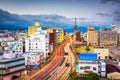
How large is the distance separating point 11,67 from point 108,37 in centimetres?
934

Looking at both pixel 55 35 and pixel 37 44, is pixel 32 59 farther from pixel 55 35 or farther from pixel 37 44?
pixel 55 35

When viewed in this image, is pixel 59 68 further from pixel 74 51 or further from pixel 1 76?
pixel 74 51

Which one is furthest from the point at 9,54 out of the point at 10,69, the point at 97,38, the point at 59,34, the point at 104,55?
the point at 97,38

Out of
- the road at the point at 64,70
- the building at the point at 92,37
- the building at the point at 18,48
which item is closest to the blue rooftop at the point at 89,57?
the road at the point at 64,70

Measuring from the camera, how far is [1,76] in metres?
6.71

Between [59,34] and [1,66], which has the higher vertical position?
[59,34]

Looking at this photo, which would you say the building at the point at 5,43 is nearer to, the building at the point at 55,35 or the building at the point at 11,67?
the building at the point at 55,35

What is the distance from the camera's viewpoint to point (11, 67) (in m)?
6.94

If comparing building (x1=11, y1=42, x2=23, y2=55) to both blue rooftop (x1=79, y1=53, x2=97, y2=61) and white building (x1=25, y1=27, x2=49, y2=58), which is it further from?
blue rooftop (x1=79, y1=53, x2=97, y2=61)

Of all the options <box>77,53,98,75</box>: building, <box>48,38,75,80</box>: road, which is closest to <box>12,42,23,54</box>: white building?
<box>48,38,75,80</box>: road

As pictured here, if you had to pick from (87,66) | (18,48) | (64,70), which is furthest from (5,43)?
(87,66)

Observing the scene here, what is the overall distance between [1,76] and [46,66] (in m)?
2.45

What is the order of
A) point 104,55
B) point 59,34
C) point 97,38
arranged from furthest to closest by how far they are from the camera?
1. point 97,38
2. point 59,34
3. point 104,55

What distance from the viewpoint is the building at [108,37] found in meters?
15.2
